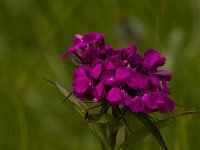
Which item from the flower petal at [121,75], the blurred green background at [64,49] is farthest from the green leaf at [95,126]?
the blurred green background at [64,49]

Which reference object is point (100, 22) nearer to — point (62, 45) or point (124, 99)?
point (62, 45)

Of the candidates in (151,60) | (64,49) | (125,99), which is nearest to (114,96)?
(125,99)

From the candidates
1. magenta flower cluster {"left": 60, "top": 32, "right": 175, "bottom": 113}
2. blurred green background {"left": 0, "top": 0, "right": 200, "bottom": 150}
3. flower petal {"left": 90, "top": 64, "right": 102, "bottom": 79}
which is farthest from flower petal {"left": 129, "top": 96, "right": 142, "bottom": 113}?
blurred green background {"left": 0, "top": 0, "right": 200, "bottom": 150}

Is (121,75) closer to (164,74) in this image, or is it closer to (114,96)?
(114,96)

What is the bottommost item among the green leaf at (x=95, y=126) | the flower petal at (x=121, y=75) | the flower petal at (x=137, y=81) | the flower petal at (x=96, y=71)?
the green leaf at (x=95, y=126)

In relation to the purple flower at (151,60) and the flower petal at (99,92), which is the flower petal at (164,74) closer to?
the purple flower at (151,60)

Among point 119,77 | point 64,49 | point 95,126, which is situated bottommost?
point 95,126
